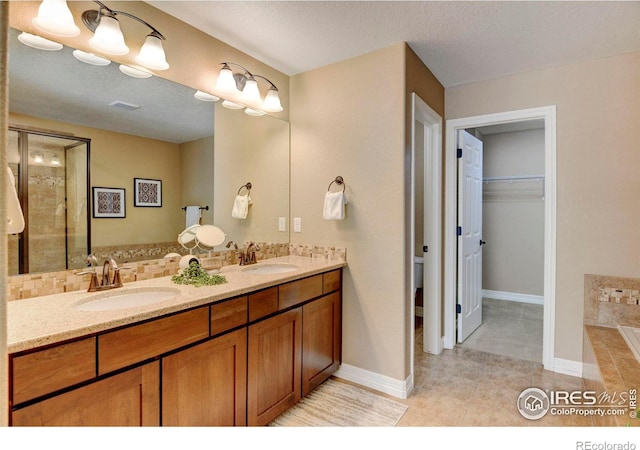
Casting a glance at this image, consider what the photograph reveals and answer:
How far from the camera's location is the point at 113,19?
1559mm

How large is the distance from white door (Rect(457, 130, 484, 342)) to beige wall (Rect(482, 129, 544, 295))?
144 centimetres

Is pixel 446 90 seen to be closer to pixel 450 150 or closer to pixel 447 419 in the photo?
pixel 450 150

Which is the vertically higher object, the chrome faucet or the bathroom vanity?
the chrome faucet

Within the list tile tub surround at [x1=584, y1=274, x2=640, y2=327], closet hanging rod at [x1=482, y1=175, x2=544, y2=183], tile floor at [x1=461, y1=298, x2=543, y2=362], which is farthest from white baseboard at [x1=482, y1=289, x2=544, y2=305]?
tile tub surround at [x1=584, y1=274, x2=640, y2=327]

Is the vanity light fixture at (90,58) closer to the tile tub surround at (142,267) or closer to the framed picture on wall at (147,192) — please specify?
the framed picture on wall at (147,192)

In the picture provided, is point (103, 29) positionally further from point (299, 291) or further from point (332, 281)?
point (332, 281)

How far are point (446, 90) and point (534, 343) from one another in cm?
256

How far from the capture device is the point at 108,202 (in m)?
1.70

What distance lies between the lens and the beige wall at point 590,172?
2346 mm

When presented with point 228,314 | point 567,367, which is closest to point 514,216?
point 567,367

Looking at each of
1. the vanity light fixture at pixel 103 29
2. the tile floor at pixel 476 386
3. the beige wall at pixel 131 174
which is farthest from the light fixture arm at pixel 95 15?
the tile floor at pixel 476 386

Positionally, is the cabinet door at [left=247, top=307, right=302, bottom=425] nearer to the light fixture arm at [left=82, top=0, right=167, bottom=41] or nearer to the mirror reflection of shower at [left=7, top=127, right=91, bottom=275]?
the mirror reflection of shower at [left=7, top=127, right=91, bottom=275]

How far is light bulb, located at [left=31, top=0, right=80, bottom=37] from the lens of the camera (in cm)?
139
